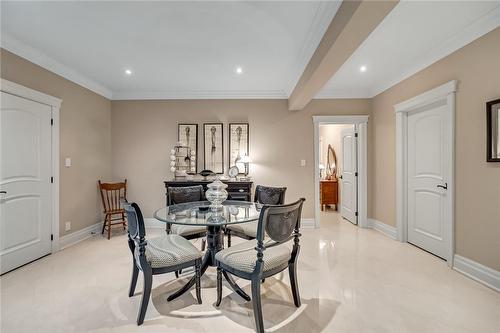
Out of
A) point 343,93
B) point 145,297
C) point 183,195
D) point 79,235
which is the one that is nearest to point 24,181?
point 79,235

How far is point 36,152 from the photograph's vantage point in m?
3.00

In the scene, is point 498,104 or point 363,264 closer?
point 498,104

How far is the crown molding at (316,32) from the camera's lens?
203 centimetres

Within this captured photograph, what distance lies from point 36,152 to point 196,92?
2.55 meters

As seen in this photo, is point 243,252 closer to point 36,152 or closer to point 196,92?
point 36,152

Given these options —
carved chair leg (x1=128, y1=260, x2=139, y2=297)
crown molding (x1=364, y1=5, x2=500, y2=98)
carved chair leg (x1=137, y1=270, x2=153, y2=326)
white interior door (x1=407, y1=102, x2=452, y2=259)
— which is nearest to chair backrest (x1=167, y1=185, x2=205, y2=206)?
carved chair leg (x1=128, y1=260, x2=139, y2=297)

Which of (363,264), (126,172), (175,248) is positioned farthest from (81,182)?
(363,264)

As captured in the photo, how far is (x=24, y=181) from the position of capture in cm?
284

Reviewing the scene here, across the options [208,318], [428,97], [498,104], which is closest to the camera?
[208,318]

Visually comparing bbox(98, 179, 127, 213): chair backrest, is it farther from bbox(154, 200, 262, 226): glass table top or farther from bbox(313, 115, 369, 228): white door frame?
bbox(313, 115, 369, 228): white door frame

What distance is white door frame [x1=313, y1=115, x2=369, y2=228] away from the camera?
4.44 meters

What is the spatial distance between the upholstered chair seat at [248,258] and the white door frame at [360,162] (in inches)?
105

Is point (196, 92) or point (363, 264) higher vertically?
point (196, 92)

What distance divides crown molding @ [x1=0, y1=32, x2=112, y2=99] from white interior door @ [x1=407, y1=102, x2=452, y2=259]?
501 cm
